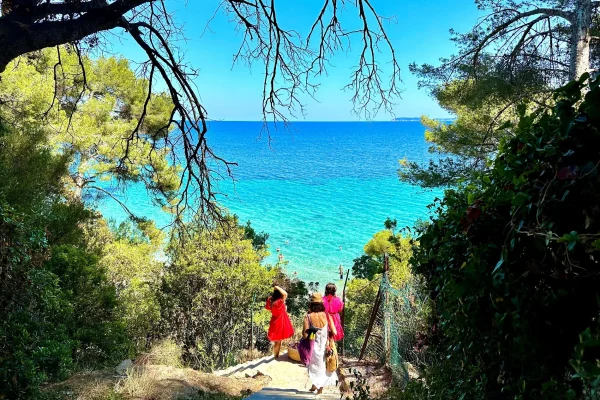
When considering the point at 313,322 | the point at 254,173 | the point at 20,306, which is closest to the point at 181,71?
the point at 20,306

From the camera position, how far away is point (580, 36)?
273 inches

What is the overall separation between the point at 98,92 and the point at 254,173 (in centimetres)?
4987

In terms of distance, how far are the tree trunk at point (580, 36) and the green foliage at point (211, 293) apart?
6.84 meters

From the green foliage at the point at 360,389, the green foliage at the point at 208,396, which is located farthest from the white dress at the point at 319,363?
the green foliage at the point at 360,389

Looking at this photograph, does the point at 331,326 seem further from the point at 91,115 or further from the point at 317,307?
the point at 91,115

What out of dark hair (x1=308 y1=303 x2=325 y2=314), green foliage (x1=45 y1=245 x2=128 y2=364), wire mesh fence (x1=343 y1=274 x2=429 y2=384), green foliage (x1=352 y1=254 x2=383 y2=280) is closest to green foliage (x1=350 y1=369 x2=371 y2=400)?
wire mesh fence (x1=343 y1=274 x2=429 y2=384)

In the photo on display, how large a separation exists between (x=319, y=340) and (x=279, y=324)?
5.87 feet

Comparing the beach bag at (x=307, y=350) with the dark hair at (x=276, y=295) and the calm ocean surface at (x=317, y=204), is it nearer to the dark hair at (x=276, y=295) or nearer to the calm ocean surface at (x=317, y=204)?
the dark hair at (x=276, y=295)

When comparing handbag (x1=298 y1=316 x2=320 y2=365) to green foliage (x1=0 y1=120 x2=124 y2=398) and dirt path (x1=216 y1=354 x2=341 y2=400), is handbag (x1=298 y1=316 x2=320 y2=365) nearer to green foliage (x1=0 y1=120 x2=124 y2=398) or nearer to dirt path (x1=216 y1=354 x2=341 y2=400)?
dirt path (x1=216 y1=354 x2=341 y2=400)

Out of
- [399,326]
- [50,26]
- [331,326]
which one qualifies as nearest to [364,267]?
[399,326]

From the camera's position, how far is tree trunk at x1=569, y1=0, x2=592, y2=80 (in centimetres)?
687

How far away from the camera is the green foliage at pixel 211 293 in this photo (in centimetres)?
895

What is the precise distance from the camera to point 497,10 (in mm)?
7527

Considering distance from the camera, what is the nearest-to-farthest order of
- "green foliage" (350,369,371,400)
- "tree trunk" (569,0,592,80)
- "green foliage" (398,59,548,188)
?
"green foliage" (350,369,371,400) < "tree trunk" (569,0,592,80) < "green foliage" (398,59,548,188)
